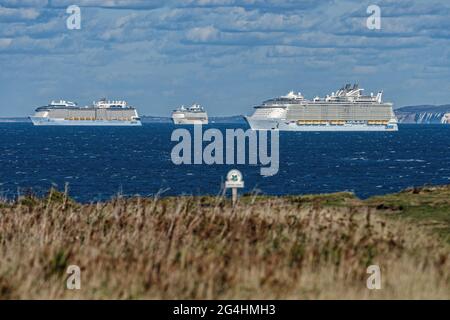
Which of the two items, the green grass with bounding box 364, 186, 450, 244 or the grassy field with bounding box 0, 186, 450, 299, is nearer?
the grassy field with bounding box 0, 186, 450, 299

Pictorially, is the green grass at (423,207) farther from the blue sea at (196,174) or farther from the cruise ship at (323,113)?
the cruise ship at (323,113)

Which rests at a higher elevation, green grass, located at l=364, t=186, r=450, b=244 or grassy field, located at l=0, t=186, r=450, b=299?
green grass, located at l=364, t=186, r=450, b=244

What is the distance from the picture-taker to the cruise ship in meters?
188

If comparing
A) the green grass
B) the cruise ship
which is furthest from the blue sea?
the cruise ship

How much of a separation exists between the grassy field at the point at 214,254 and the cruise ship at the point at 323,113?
564 feet

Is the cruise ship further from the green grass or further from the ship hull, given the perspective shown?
the green grass

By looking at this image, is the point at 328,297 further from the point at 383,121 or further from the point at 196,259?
the point at 383,121

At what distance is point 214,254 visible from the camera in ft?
42.4

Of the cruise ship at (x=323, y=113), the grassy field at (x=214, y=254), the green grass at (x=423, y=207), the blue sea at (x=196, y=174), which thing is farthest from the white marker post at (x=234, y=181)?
the cruise ship at (x=323, y=113)

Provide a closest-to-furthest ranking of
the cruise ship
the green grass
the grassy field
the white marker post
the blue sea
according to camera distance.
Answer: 1. the grassy field
2. the white marker post
3. the green grass
4. the blue sea
5. the cruise ship

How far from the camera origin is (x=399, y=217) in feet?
65.1

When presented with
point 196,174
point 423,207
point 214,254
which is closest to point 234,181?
point 214,254

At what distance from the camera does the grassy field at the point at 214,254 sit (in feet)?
38.6

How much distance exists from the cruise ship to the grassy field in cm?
17204
